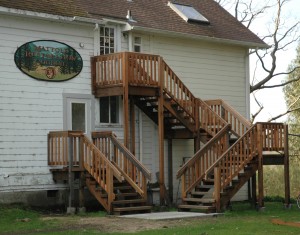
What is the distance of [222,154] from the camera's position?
22312 millimetres

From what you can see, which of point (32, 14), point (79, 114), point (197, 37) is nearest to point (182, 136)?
point (79, 114)

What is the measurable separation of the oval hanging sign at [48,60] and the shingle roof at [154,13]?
1082 millimetres

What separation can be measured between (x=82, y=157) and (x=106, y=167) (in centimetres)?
121

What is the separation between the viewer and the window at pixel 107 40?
970 inches

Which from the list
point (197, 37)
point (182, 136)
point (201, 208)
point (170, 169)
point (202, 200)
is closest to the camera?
point (201, 208)

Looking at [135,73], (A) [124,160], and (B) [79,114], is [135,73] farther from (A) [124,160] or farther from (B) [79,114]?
(A) [124,160]

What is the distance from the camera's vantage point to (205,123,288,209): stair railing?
71.5 feet

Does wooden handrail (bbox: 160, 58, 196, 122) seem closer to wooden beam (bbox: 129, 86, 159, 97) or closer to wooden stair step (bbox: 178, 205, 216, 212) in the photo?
wooden beam (bbox: 129, 86, 159, 97)

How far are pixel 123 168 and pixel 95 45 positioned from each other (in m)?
4.71

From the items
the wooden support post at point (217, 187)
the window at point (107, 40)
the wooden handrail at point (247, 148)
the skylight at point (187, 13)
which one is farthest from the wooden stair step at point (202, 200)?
the skylight at point (187, 13)

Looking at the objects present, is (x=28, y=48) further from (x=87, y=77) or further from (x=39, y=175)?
(x=39, y=175)

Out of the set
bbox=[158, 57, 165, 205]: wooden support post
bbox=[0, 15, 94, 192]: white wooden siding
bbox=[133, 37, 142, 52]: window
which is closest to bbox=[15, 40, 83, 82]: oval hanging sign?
bbox=[0, 15, 94, 192]: white wooden siding

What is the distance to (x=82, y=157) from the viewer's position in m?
21.6

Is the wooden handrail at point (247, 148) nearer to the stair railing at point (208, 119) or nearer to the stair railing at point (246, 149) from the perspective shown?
the stair railing at point (246, 149)
